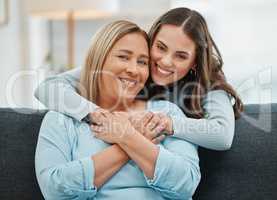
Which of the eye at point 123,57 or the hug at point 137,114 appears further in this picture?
the eye at point 123,57

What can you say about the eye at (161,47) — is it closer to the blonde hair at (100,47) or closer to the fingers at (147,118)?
the blonde hair at (100,47)

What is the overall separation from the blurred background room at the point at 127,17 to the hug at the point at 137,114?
0.97m

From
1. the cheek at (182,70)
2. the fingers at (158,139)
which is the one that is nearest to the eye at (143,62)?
the cheek at (182,70)

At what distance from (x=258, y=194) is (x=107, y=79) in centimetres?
61

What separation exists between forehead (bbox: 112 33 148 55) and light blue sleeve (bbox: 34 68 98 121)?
192 millimetres

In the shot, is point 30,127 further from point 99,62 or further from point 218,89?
point 218,89

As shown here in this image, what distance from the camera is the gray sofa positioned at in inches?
55.4

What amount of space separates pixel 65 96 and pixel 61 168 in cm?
26

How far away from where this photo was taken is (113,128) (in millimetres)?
1270

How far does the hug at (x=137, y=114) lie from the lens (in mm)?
1206

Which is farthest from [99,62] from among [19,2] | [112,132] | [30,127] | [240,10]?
[19,2]

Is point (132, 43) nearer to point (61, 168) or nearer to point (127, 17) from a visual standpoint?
point (61, 168)

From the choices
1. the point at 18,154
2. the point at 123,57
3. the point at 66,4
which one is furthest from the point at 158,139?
the point at 66,4

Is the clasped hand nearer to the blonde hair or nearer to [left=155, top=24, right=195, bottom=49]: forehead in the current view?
the blonde hair
